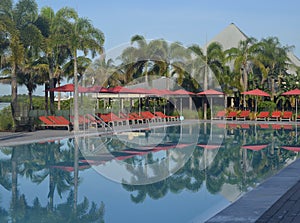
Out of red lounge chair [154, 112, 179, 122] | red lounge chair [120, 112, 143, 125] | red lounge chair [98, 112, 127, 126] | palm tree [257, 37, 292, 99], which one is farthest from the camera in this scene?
palm tree [257, 37, 292, 99]

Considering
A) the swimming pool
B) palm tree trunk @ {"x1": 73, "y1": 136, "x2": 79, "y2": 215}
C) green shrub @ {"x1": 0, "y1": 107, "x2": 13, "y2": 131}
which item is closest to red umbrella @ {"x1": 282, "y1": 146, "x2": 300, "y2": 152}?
the swimming pool

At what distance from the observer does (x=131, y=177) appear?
9852mm

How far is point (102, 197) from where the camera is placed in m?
7.86

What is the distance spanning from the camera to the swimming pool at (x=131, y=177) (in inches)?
269

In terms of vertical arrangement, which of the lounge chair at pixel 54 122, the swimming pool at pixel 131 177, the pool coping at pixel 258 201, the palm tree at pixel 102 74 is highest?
the palm tree at pixel 102 74

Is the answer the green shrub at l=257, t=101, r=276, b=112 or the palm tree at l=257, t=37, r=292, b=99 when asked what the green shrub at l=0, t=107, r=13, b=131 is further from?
the palm tree at l=257, t=37, r=292, b=99

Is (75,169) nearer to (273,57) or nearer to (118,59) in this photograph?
(118,59)

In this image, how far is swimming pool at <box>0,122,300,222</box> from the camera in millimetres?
6836

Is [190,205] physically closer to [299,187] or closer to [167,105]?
[299,187]

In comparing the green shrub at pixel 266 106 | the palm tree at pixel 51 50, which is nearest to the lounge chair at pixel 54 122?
the palm tree at pixel 51 50

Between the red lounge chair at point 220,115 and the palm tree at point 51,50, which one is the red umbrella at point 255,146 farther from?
the red lounge chair at point 220,115

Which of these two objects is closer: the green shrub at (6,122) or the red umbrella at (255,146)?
the red umbrella at (255,146)

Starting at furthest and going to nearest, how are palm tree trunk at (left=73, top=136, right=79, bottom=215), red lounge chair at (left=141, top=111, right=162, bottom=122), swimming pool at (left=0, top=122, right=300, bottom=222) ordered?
red lounge chair at (left=141, top=111, right=162, bottom=122)
palm tree trunk at (left=73, top=136, right=79, bottom=215)
swimming pool at (left=0, top=122, right=300, bottom=222)

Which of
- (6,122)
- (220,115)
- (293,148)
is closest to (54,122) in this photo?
(6,122)
